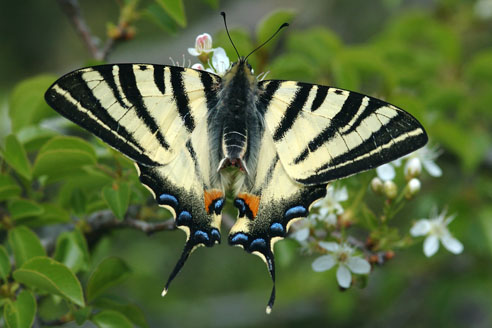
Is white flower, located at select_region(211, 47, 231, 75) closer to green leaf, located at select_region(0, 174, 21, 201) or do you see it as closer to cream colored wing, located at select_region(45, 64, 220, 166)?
cream colored wing, located at select_region(45, 64, 220, 166)

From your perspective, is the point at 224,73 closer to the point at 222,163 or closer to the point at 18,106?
the point at 222,163

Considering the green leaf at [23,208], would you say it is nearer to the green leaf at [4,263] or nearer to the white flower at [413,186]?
the green leaf at [4,263]

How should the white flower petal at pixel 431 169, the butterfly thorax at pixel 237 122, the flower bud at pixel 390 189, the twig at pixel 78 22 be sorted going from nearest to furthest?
the butterfly thorax at pixel 237 122 < the flower bud at pixel 390 189 < the white flower petal at pixel 431 169 < the twig at pixel 78 22

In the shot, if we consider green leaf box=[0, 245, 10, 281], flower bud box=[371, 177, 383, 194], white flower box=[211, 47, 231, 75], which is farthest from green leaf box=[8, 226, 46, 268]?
flower bud box=[371, 177, 383, 194]

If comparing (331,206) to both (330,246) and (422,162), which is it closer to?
(330,246)

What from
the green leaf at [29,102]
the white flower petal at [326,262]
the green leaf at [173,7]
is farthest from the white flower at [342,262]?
the green leaf at [29,102]
